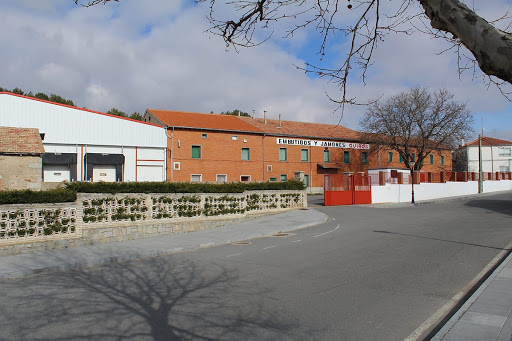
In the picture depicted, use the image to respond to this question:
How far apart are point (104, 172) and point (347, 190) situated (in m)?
20.4

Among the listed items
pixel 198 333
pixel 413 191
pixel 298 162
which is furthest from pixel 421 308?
pixel 298 162

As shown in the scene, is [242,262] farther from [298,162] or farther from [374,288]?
[298,162]

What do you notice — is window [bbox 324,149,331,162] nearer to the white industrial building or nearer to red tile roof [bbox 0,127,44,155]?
the white industrial building

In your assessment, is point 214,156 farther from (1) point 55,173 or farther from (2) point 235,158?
(1) point 55,173

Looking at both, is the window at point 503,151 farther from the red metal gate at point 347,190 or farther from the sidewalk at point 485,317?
the sidewalk at point 485,317

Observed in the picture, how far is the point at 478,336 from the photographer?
4547 millimetres

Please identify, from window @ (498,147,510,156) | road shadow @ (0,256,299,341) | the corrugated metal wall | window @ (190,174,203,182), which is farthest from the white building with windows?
road shadow @ (0,256,299,341)

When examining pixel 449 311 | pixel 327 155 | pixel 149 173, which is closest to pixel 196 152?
pixel 149 173

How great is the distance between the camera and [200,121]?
40094mm

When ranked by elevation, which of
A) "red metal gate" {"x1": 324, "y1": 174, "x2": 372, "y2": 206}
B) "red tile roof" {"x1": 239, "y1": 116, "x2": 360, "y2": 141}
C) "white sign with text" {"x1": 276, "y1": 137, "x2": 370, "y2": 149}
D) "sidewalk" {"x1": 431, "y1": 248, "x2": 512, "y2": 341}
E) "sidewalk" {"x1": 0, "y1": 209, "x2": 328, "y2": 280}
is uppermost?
"red tile roof" {"x1": 239, "y1": 116, "x2": 360, "y2": 141}

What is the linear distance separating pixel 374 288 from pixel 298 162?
37608mm

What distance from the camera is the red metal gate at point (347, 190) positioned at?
29797 millimetres

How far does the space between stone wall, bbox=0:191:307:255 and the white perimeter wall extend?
56.4 feet

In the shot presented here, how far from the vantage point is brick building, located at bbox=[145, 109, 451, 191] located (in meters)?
37.4
